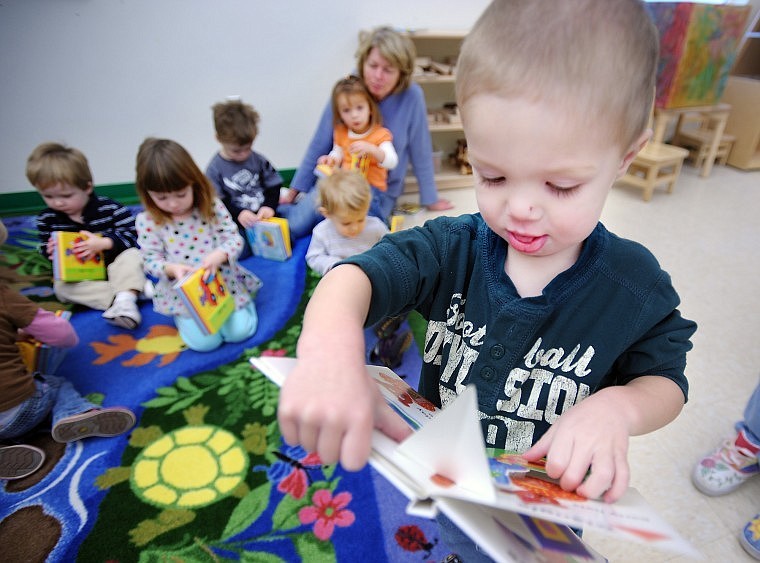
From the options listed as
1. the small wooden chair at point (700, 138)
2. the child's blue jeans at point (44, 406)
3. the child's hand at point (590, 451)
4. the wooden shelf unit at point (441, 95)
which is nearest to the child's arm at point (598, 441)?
the child's hand at point (590, 451)

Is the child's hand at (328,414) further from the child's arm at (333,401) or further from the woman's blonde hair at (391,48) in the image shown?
the woman's blonde hair at (391,48)

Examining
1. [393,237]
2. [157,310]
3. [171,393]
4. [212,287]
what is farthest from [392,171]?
[393,237]

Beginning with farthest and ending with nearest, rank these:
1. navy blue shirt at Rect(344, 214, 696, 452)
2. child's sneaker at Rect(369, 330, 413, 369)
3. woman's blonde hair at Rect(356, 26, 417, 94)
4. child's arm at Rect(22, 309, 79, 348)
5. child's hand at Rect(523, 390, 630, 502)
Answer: woman's blonde hair at Rect(356, 26, 417, 94) → child's sneaker at Rect(369, 330, 413, 369) → child's arm at Rect(22, 309, 79, 348) → navy blue shirt at Rect(344, 214, 696, 452) → child's hand at Rect(523, 390, 630, 502)

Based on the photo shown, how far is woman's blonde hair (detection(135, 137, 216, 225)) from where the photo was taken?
1.42 meters

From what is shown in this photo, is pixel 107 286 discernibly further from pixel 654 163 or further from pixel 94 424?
pixel 654 163

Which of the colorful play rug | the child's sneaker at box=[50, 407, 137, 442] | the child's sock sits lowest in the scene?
the colorful play rug

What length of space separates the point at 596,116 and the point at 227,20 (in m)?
2.57

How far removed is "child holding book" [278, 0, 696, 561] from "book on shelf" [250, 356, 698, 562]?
0.02m

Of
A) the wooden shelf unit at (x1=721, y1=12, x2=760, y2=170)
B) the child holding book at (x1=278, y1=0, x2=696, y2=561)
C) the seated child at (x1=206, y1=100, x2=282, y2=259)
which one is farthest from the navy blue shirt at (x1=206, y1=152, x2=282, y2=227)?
the wooden shelf unit at (x1=721, y1=12, x2=760, y2=170)

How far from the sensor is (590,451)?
0.40m

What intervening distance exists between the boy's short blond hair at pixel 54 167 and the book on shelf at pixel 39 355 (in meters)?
0.70

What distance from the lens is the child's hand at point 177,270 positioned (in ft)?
4.99

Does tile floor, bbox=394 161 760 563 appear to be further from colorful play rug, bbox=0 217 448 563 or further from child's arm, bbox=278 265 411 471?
child's arm, bbox=278 265 411 471

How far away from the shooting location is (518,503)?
0.96ft
